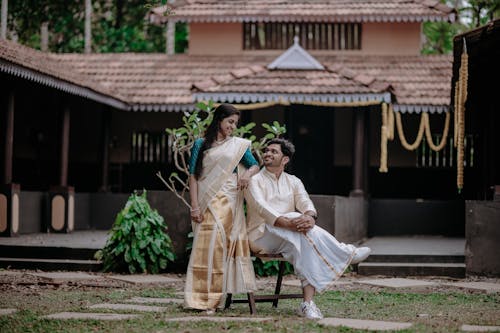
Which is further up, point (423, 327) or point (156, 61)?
point (156, 61)

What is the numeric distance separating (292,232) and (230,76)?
9177 mm

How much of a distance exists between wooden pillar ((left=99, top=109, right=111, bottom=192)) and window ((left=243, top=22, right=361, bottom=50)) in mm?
3747

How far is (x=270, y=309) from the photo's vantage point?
24.7ft

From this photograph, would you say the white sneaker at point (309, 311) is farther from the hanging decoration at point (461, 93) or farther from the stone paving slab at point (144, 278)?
the hanging decoration at point (461, 93)

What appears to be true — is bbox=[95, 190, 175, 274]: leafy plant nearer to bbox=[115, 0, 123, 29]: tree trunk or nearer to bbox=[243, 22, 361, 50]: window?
bbox=[243, 22, 361, 50]: window

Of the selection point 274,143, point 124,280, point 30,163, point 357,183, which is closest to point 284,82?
point 357,183

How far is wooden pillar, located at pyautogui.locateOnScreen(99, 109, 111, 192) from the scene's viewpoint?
17.3 metres

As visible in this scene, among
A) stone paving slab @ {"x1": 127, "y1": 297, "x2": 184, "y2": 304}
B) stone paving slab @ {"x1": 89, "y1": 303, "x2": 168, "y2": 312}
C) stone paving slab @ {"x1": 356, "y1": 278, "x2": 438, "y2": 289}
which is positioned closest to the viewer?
stone paving slab @ {"x1": 89, "y1": 303, "x2": 168, "y2": 312}

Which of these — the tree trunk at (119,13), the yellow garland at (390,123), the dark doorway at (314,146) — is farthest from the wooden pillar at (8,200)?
the tree trunk at (119,13)

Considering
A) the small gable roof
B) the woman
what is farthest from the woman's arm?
the small gable roof

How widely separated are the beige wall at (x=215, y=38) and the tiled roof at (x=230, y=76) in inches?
11.6

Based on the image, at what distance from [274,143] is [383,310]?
5.62 ft

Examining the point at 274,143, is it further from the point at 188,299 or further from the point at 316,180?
the point at 316,180

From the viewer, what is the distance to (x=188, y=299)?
23.2 feet
